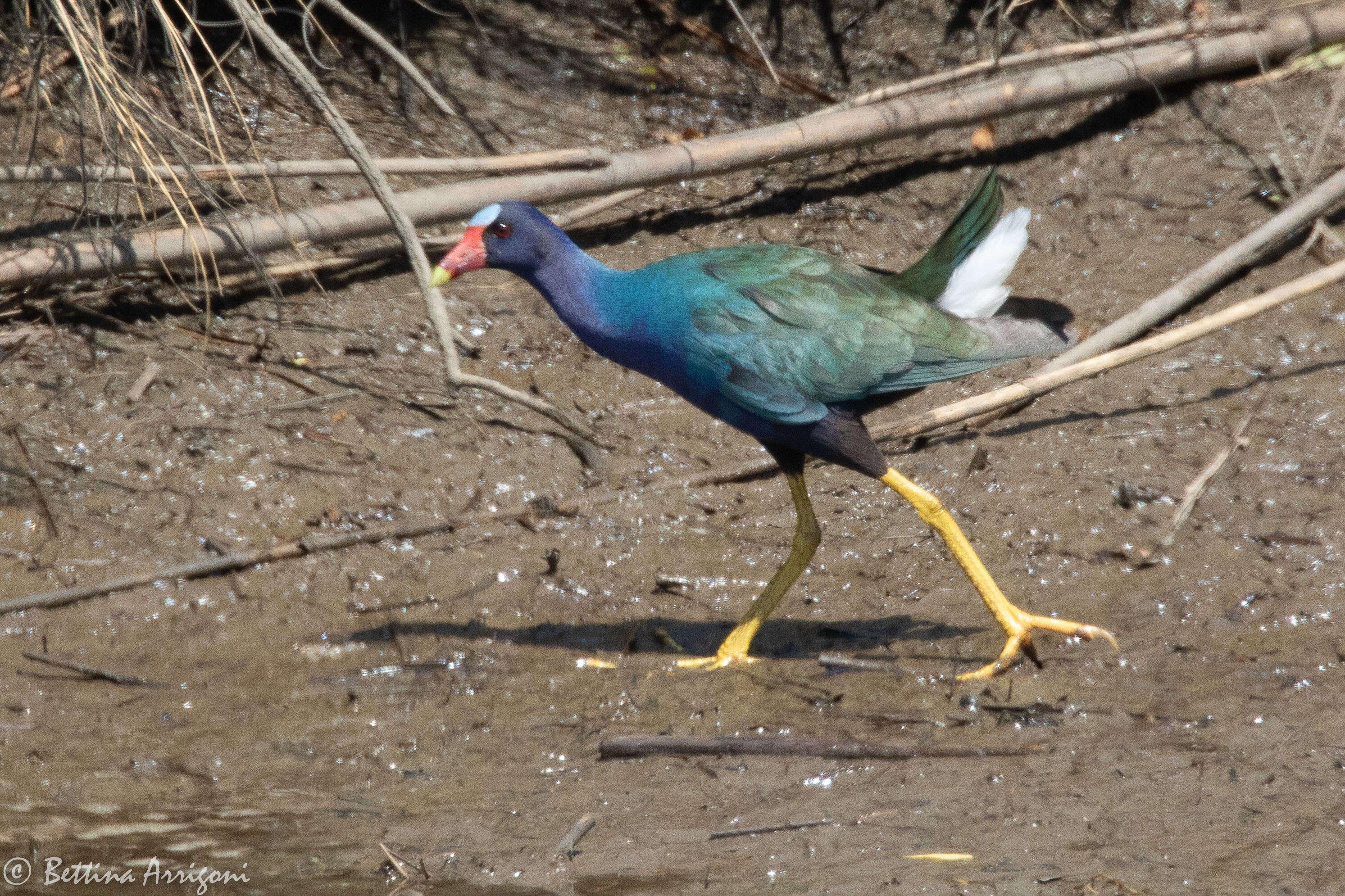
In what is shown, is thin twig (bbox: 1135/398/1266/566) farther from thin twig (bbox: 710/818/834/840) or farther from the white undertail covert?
thin twig (bbox: 710/818/834/840)

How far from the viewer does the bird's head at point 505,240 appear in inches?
140

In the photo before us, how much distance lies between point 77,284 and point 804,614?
3028 mm

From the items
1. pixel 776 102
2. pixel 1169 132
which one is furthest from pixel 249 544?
pixel 1169 132

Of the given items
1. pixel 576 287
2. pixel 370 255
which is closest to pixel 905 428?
pixel 576 287

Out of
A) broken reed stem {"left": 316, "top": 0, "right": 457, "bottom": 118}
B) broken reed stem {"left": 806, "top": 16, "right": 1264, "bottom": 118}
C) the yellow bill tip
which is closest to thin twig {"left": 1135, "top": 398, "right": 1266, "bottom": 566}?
the yellow bill tip

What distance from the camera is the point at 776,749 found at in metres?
3.03

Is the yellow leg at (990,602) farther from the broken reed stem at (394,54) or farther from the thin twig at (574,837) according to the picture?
the broken reed stem at (394,54)

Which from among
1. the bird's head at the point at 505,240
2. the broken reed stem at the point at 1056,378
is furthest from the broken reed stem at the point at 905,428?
the bird's head at the point at 505,240

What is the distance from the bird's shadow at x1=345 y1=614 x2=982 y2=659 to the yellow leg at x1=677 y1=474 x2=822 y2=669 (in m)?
0.09

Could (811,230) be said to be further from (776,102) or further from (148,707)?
(148,707)

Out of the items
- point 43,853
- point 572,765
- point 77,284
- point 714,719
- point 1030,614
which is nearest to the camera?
point 43,853

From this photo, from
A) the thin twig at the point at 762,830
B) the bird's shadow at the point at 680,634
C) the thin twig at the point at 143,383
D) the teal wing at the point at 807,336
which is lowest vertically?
Answer: the bird's shadow at the point at 680,634

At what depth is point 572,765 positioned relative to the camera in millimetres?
3092

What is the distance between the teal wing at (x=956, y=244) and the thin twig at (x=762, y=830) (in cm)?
170
